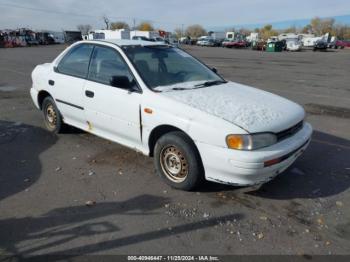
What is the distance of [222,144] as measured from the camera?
3326 mm

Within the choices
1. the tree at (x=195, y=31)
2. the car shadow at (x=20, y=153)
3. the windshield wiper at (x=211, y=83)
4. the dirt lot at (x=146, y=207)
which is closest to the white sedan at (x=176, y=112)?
the windshield wiper at (x=211, y=83)

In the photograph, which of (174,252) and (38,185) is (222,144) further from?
(38,185)

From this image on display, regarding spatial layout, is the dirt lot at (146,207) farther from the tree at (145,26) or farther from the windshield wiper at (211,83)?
the tree at (145,26)

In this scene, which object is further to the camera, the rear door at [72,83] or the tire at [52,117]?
the tire at [52,117]

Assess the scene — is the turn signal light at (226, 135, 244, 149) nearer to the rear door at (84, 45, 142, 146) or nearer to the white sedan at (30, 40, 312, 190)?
the white sedan at (30, 40, 312, 190)

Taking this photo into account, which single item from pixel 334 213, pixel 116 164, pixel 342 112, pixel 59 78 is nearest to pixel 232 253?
pixel 334 213

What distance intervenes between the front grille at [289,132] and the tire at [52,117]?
3.67 metres

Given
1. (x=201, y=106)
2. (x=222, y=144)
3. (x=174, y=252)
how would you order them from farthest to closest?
(x=201, y=106)
(x=222, y=144)
(x=174, y=252)

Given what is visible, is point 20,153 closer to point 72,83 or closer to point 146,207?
point 72,83

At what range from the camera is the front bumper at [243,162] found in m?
3.26

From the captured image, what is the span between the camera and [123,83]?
4.11m

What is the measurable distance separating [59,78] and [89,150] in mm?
1269

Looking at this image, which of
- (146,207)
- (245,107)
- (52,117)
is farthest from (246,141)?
(52,117)

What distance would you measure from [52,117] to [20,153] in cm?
98
